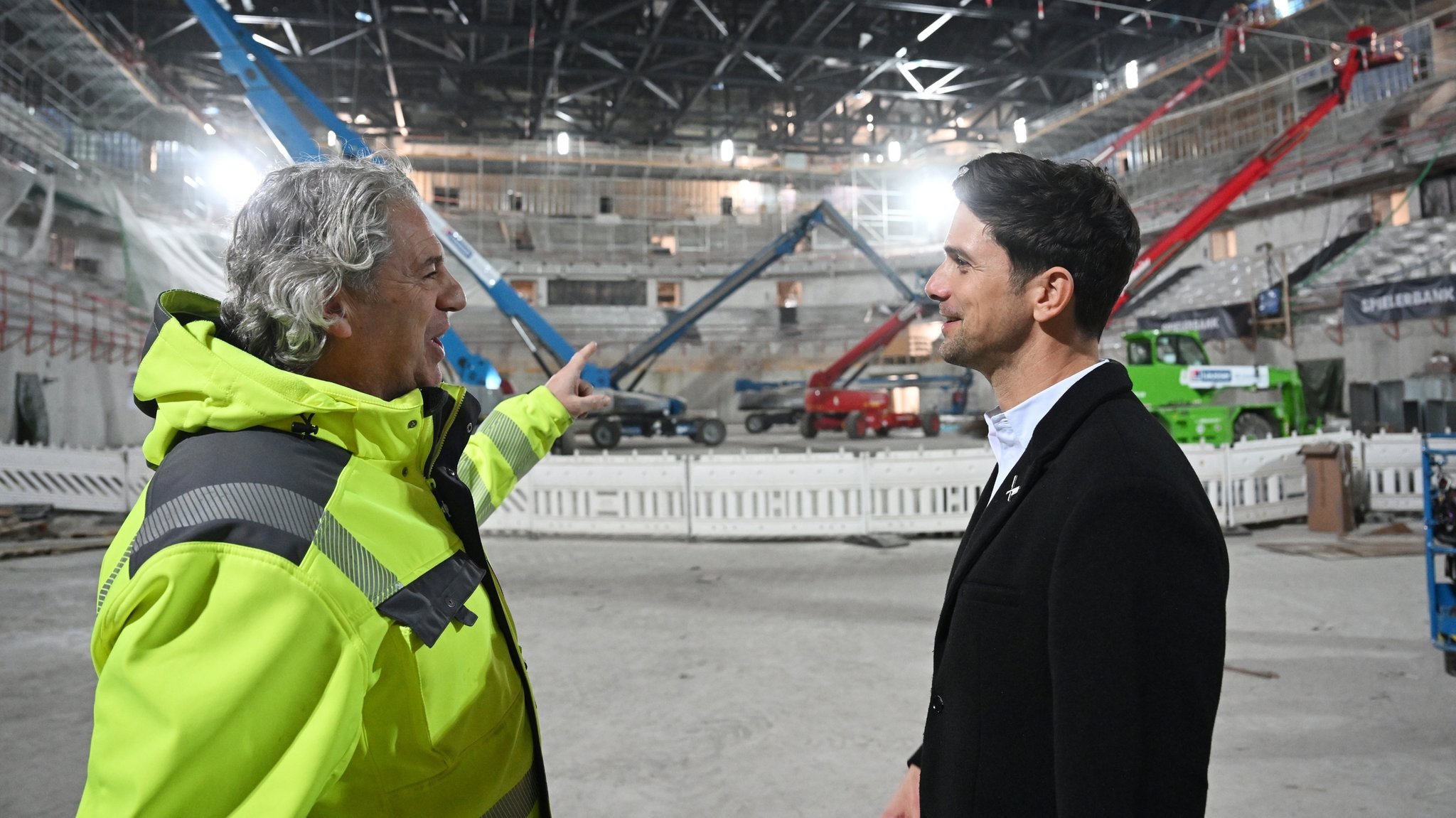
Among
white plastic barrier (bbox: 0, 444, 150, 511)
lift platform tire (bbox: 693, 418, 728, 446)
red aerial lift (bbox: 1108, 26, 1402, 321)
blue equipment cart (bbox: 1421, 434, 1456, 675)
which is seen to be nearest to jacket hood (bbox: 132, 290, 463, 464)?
blue equipment cart (bbox: 1421, 434, 1456, 675)

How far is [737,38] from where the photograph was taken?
25.2 meters

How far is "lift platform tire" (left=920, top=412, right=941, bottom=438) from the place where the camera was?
24.1m

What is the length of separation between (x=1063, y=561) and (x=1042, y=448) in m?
0.26

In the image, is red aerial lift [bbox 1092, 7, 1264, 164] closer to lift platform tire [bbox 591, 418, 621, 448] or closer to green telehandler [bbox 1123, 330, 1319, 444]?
green telehandler [bbox 1123, 330, 1319, 444]

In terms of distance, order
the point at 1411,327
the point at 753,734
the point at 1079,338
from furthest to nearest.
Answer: the point at 1411,327
the point at 753,734
the point at 1079,338

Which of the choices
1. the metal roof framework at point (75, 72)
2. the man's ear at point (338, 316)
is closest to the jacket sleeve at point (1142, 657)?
the man's ear at point (338, 316)

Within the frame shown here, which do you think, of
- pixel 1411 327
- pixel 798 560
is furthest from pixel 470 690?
pixel 1411 327

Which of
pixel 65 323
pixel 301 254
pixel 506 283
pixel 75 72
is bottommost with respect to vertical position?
pixel 301 254

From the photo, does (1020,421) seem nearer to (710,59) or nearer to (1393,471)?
(1393,471)

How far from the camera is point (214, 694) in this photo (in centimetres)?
92

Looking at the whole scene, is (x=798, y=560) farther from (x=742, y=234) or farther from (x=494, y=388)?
(x=742, y=234)

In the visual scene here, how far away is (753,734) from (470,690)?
2.70 meters

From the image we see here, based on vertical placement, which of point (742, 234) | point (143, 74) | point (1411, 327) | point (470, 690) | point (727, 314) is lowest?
point (470, 690)

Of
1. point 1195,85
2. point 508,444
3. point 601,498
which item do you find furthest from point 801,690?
point 1195,85
